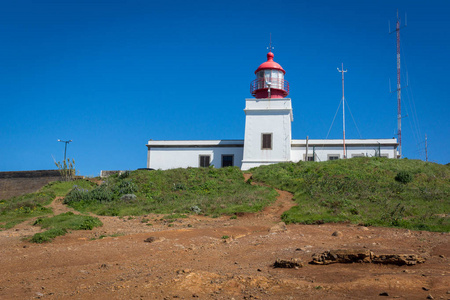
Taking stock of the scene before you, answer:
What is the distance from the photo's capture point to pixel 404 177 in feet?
71.4

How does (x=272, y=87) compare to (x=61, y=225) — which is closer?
(x=61, y=225)

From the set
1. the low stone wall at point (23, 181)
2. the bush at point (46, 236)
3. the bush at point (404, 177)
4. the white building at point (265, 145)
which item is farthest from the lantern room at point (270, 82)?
the bush at point (46, 236)

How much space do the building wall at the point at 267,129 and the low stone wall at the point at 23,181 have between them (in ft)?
47.7

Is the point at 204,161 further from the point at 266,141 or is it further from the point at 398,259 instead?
the point at 398,259

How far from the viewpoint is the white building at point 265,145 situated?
99.3 ft

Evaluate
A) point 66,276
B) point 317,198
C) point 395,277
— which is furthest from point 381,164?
point 66,276

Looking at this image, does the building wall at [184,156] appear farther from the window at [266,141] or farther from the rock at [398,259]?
the rock at [398,259]

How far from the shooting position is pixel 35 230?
1412 cm

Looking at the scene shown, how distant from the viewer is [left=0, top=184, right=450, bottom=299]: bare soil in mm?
6695

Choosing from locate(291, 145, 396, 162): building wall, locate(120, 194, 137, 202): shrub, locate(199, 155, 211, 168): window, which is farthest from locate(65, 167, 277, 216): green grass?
locate(291, 145, 396, 162): building wall

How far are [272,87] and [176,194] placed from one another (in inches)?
559

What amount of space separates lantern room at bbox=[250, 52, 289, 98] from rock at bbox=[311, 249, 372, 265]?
959 inches

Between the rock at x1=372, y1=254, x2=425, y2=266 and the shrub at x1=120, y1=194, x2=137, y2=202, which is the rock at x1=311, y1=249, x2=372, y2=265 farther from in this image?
the shrub at x1=120, y1=194, x2=137, y2=202

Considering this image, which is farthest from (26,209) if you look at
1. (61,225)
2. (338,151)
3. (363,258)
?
(338,151)
